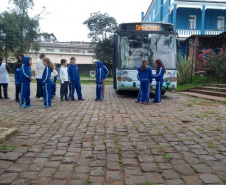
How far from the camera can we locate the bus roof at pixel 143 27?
10961 millimetres

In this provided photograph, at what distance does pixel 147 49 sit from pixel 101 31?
3092 cm

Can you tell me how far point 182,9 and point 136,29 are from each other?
2025 cm

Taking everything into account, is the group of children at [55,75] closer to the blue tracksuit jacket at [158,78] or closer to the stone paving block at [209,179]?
the blue tracksuit jacket at [158,78]

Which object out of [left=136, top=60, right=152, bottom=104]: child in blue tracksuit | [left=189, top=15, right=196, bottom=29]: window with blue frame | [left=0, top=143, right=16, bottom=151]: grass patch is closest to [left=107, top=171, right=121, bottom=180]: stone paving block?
[left=0, top=143, right=16, bottom=151]: grass patch

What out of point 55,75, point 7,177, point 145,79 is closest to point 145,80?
point 145,79

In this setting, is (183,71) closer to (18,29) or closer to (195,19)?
(195,19)

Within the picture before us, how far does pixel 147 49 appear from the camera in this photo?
36.0 ft

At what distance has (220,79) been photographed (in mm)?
15648

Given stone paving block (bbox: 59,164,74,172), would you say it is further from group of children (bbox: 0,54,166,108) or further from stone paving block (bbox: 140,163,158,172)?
A: group of children (bbox: 0,54,166,108)

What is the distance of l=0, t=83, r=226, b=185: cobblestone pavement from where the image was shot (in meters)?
2.84

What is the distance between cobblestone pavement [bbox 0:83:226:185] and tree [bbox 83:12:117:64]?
33.6 m

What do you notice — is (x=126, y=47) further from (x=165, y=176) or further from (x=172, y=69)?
(x=165, y=176)

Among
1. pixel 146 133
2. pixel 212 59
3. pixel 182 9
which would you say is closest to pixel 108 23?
pixel 182 9

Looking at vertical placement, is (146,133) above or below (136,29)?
below
